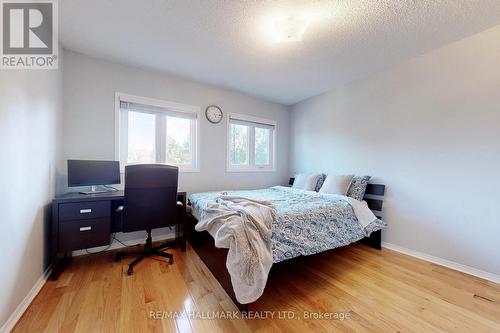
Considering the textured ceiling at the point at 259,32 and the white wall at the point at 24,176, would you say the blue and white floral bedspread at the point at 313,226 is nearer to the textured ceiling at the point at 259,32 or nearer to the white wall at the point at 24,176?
the white wall at the point at 24,176

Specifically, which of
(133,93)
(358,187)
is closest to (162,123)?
(133,93)

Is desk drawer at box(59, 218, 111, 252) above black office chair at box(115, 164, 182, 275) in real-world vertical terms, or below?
below

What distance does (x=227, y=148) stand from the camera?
3500 millimetres

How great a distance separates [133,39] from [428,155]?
3663 mm

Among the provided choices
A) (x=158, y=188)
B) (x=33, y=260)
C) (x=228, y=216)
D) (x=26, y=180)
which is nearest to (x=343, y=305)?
(x=228, y=216)

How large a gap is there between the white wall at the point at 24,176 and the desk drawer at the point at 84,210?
16cm

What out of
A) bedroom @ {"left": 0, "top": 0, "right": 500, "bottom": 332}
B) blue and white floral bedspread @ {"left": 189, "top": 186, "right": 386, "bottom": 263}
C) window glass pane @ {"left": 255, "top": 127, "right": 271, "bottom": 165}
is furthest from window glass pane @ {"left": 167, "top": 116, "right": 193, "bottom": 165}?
window glass pane @ {"left": 255, "top": 127, "right": 271, "bottom": 165}

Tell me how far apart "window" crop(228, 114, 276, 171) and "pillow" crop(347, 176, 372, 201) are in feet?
5.46

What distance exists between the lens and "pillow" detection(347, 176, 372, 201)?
107 inches

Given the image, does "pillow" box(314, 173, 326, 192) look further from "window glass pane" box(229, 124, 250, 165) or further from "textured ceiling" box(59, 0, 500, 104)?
"textured ceiling" box(59, 0, 500, 104)

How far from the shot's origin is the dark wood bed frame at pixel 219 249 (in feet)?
5.44

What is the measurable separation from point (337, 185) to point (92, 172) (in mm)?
3143

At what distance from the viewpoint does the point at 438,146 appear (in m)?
2.28

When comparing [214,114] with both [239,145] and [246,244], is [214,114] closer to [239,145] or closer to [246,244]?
[239,145]
